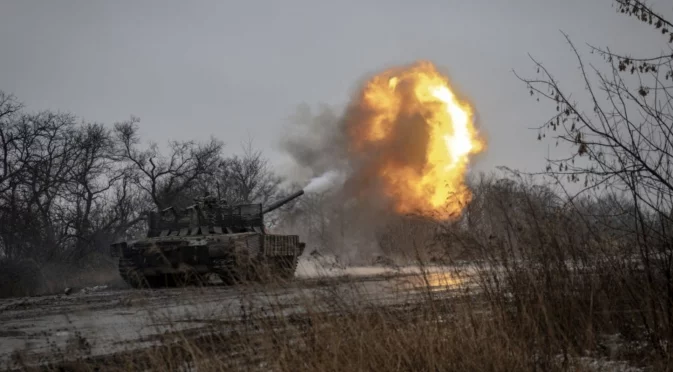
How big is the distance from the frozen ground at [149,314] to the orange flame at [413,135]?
55.6 feet

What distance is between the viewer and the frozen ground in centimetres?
618

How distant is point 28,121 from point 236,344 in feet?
97.1

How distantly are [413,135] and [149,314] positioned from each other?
23.6 m

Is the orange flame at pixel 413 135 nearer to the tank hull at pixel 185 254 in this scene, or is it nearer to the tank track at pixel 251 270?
the tank track at pixel 251 270

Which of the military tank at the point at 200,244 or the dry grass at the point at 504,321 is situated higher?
the military tank at the point at 200,244

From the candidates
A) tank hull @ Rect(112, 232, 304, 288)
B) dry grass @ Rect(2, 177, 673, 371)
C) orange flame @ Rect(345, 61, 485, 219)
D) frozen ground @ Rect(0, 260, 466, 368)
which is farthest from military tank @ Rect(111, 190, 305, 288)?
dry grass @ Rect(2, 177, 673, 371)

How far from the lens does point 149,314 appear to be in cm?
595

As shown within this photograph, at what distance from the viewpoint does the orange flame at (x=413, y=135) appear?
93.3ft

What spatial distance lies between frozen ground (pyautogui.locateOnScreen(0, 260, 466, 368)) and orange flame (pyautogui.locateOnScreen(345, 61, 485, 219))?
1695 centimetres

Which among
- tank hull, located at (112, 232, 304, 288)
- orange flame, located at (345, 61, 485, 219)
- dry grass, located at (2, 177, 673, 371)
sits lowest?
dry grass, located at (2, 177, 673, 371)

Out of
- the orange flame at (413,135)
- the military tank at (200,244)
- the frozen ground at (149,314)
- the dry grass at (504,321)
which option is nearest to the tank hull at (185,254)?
the military tank at (200,244)

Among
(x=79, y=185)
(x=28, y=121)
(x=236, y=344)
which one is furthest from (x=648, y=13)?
(x=79, y=185)

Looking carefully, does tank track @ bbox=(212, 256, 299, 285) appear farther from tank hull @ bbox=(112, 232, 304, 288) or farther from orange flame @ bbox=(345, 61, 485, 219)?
orange flame @ bbox=(345, 61, 485, 219)

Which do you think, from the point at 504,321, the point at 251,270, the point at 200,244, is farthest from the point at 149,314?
the point at 200,244
